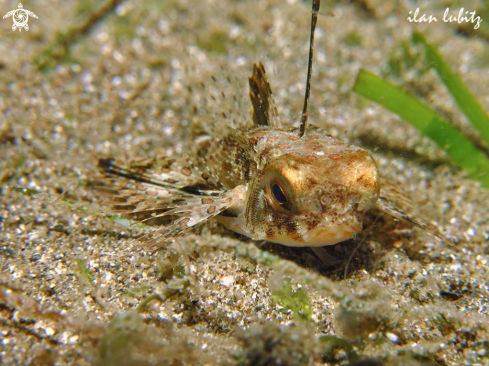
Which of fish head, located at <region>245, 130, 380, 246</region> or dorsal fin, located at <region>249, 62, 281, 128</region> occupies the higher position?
dorsal fin, located at <region>249, 62, 281, 128</region>

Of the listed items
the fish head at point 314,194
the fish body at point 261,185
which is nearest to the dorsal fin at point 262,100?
the fish body at point 261,185

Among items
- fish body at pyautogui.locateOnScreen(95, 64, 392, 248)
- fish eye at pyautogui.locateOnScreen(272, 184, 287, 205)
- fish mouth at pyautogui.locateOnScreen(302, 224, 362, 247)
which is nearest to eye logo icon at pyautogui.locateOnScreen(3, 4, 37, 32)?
fish body at pyautogui.locateOnScreen(95, 64, 392, 248)

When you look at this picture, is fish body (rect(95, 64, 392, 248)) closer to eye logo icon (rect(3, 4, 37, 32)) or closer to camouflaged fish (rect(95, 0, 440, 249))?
camouflaged fish (rect(95, 0, 440, 249))

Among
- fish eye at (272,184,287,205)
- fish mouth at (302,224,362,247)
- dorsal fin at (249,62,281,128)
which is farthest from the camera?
dorsal fin at (249,62,281,128)

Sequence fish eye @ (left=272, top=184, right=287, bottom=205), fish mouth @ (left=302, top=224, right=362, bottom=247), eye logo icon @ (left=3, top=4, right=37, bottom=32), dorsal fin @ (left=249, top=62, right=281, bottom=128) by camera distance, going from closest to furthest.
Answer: fish mouth @ (left=302, top=224, right=362, bottom=247) → fish eye @ (left=272, top=184, right=287, bottom=205) → dorsal fin @ (left=249, top=62, right=281, bottom=128) → eye logo icon @ (left=3, top=4, right=37, bottom=32)

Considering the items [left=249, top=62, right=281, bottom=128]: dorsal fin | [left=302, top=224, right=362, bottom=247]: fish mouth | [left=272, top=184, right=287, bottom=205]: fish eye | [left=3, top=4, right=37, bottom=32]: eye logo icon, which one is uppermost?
[left=3, top=4, right=37, bottom=32]: eye logo icon

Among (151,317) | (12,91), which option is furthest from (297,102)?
(12,91)

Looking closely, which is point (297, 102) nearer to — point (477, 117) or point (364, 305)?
point (477, 117)
